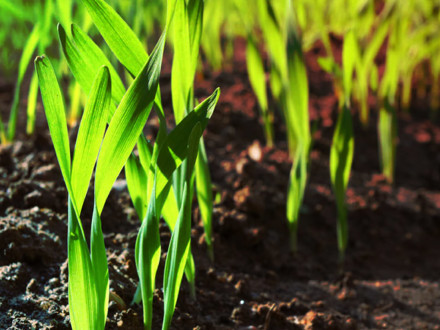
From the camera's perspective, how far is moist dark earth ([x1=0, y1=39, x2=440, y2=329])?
95 cm

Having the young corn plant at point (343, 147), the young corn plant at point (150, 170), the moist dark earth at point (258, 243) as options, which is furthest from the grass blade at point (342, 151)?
the young corn plant at point (150, 170)

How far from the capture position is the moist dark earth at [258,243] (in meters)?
0.95

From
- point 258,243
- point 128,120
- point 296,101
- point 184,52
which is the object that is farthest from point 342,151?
point 128,120

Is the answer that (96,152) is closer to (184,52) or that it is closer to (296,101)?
(184,52)

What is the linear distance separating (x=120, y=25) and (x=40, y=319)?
0.47 meters

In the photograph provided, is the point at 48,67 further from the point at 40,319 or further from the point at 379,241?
the point at 379,241

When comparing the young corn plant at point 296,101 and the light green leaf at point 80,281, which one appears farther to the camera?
the young corn plant at point 296,101

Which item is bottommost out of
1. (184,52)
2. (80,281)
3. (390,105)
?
(80,281)

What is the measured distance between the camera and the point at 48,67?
2.23ft

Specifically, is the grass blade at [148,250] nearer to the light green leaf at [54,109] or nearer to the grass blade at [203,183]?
the light green leaf at [54,109]

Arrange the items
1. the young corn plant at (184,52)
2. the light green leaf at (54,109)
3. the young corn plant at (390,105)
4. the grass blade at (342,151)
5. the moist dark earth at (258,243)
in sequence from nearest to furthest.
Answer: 1. the light green leaf at (54,109)
2. the young corn plant at (184,52)
3. the moist dark earth at (258,243)
4. the grass blade at (342,151)
5. the young corn plant at (390,105)

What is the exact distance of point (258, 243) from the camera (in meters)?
1.29

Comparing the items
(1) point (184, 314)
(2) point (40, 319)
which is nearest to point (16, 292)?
(2) point (40, 319)

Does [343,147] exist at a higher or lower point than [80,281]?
higher
